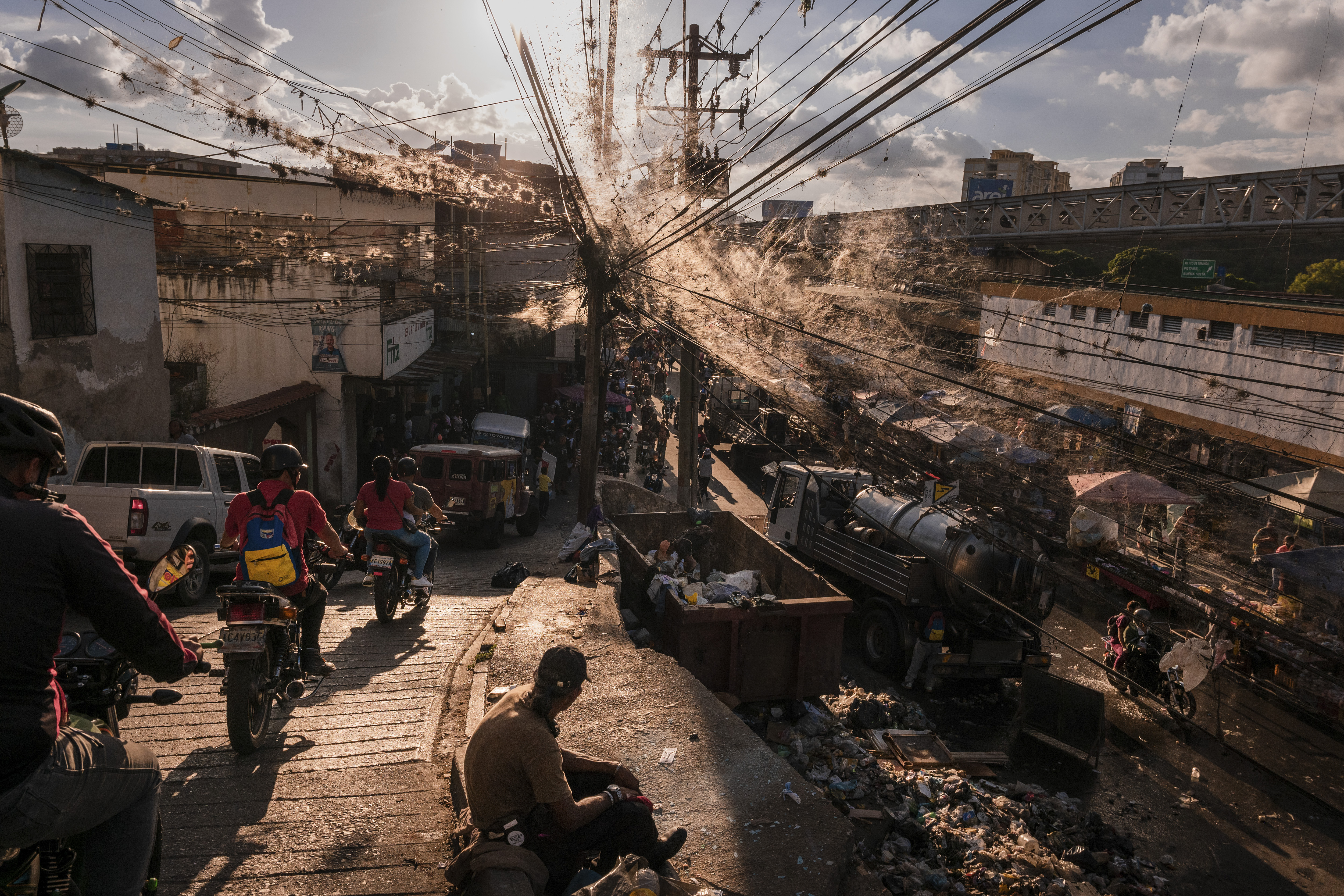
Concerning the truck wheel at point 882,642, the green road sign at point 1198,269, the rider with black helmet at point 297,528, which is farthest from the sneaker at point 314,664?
the green road sign at point 1198,269

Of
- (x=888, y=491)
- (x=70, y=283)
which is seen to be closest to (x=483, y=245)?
(x=70, y=283)

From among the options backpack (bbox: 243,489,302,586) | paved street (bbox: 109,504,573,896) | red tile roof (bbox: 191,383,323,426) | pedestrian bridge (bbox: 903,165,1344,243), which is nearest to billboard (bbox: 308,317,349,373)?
red tile roof (bbox: 191,383,323,426)

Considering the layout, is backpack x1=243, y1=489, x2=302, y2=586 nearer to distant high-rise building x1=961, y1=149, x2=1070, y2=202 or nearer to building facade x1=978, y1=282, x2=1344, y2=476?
building facade x1=978, y1=282, x2=1344, y2=476

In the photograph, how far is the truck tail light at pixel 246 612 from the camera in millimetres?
4641

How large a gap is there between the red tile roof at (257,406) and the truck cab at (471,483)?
3.01 meters

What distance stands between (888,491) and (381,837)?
10938 mm

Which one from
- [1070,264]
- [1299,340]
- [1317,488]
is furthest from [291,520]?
[1070,264]

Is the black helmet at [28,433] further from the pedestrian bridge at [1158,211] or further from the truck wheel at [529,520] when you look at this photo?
the truck wheel at [529,520]

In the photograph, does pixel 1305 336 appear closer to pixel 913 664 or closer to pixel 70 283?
pixel 913 664

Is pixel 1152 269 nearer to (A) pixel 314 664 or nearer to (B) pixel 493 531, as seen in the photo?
(B) pixel 493 531

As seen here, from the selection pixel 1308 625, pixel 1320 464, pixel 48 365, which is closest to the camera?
pixel 1308 625

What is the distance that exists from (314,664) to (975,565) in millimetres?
8746

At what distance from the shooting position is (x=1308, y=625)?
1020cm

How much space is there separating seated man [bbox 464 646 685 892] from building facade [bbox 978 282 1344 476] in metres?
11.4
